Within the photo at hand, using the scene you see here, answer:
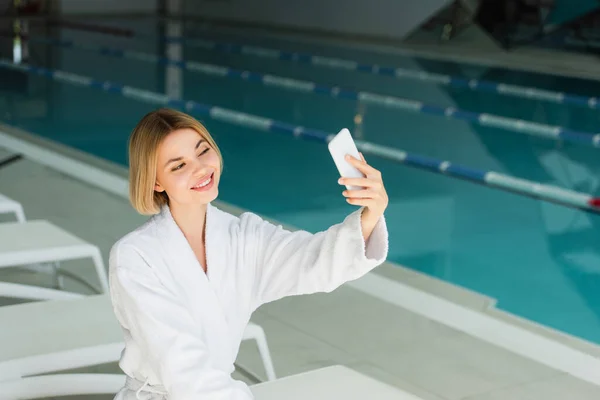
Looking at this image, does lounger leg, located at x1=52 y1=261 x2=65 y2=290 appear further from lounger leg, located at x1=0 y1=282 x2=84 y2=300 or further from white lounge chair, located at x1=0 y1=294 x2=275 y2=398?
white lounge chair, located at x1=0 y1=294 x2=275 y2=398

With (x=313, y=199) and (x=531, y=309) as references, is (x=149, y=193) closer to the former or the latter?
(x=531, y=309)

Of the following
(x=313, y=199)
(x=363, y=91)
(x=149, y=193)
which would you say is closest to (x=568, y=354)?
(x=149, y=193)

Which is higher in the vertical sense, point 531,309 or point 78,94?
point 531,309

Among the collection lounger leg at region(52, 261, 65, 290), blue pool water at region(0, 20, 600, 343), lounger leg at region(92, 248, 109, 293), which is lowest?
blue pool water at region(0, 20, 600, 343)

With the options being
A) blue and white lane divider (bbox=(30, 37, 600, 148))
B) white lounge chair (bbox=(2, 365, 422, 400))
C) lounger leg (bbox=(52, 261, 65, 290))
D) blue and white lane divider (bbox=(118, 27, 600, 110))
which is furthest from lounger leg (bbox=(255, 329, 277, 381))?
blue and white lane divider (bbox=(118, 27, 600, 110))

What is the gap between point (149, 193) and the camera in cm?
193

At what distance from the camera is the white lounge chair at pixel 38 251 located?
3424 millimetres

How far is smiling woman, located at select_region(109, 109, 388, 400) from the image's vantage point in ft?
5.92

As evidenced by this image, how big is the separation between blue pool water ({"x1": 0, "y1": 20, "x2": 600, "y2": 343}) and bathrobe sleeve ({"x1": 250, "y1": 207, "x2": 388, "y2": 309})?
91.3 inches

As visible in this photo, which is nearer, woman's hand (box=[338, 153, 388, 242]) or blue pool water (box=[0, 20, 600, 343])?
woman's hand (box=[338, 153, 388, 242])

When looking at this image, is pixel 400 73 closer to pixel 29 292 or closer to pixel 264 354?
pixel 29 292

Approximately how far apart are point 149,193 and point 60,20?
1628 centimetres

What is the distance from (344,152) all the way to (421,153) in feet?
18.6

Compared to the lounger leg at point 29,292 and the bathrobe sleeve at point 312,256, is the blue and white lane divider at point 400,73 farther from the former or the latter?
the bathrobe sleeve at point 312,256
